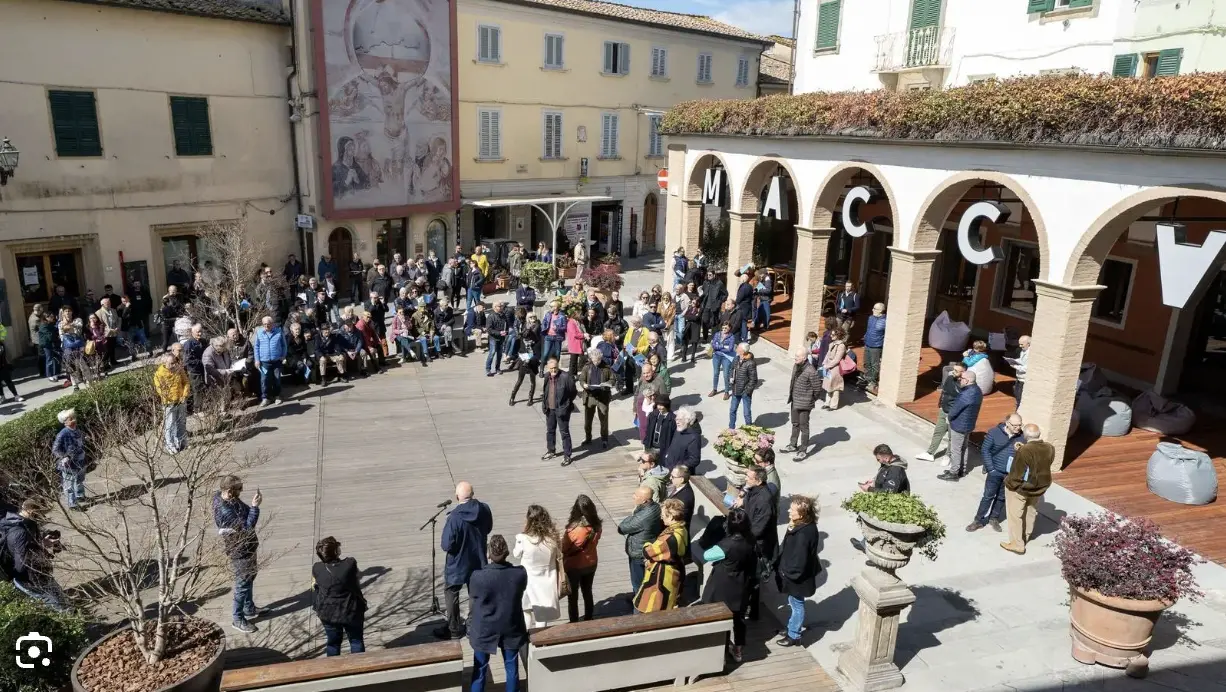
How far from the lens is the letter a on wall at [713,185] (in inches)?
848

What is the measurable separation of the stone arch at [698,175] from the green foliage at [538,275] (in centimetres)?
437

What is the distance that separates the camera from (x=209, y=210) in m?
21.6

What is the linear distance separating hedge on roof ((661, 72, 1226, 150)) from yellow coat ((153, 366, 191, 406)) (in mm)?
12366

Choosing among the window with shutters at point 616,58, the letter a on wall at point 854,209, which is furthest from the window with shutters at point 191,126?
the letter a on wall at point 854,209

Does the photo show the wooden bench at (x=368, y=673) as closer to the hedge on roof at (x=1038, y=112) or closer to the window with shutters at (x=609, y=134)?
the hedge on roof at (x=1038, y=112)

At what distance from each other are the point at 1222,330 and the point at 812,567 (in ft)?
39.4

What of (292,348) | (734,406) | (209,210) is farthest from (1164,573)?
(209,210)

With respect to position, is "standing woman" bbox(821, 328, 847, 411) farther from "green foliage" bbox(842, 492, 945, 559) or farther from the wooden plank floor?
"green foliage" bbox(842, 492, 945, 559)

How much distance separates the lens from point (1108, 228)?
11258mm

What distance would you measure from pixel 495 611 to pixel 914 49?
16.7 meters

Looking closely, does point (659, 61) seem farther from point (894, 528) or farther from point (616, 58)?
point (894, 528)

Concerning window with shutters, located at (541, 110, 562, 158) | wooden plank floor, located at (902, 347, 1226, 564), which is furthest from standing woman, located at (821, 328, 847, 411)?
window with shutters, located at (541, 110, 562, 158)

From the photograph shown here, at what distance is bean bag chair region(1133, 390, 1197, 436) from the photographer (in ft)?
44.7

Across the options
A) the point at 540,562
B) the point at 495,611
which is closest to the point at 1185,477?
the point at 540,562
